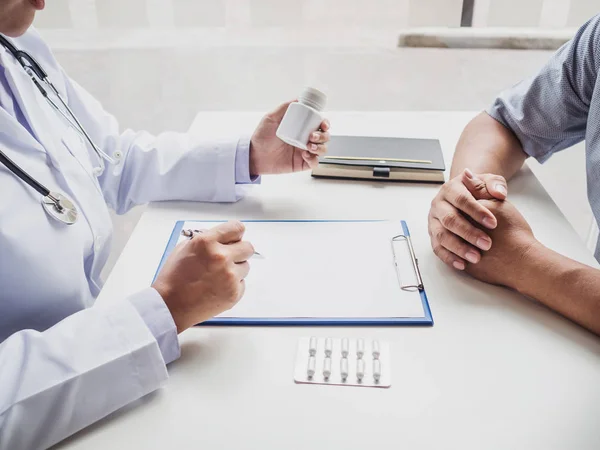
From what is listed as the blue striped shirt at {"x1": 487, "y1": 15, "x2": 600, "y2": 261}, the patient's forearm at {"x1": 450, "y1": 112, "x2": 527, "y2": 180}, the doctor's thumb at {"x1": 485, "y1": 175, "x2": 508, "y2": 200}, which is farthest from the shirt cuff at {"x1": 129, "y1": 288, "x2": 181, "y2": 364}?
the blue striped shirt at {"x1": 487, "y1": 15, "x2": 600, "y2": 261}

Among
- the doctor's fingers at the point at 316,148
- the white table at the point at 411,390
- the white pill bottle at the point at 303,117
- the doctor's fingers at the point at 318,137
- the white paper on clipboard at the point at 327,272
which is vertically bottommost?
the white table at the point at 411,390

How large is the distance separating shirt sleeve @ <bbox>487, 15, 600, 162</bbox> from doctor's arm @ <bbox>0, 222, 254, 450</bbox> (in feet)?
2.32

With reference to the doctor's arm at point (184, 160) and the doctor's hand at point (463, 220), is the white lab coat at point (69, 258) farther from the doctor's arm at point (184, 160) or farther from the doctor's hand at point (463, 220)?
the doctor's hand at point (463, 220)

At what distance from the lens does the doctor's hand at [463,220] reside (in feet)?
2.62

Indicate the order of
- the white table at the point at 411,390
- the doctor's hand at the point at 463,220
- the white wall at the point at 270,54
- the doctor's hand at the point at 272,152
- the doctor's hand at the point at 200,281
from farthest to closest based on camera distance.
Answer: the white wall at the point at 270,54, the doctor's hand at the point at 272,152, the doctor's hand at the point at 463,220, the doctor's hand at the point at 200,281, the white table at the point at 411,390

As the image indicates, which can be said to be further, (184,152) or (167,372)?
(184,152)

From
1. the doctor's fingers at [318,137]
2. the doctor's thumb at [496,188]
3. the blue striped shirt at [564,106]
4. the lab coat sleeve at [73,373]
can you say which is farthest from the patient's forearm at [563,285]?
the lab coat sleeve at [73,373]

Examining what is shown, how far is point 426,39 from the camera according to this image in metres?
1.76

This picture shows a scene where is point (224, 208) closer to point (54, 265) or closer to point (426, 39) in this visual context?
point (54, 265)

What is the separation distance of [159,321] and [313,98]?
17.6 inches

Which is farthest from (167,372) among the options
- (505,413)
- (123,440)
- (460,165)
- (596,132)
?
(596,132)

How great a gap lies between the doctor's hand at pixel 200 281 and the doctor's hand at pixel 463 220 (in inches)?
12.6

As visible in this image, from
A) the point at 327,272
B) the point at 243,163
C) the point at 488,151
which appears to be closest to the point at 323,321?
the point at 327,272

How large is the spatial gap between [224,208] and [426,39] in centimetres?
110
